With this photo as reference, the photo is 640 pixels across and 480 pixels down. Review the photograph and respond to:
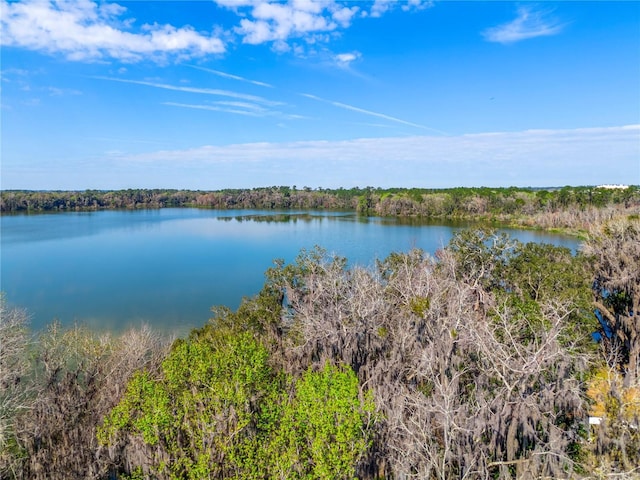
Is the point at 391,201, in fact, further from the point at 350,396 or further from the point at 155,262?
the point at 350,396

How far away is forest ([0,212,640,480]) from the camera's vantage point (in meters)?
8.95

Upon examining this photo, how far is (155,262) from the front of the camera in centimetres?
4888

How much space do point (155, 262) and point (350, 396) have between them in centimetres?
4493

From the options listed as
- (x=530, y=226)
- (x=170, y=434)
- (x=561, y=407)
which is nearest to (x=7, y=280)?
(x=170, y=434)

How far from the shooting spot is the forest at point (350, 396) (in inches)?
352

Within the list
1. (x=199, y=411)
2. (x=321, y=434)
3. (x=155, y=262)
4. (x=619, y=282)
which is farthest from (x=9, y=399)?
(x=155, y=262)

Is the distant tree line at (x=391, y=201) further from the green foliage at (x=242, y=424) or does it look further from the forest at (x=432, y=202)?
the green foliage at (x=242, y=424)

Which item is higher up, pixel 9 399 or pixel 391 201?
pixel 391 201

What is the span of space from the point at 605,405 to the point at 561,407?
4.78ft

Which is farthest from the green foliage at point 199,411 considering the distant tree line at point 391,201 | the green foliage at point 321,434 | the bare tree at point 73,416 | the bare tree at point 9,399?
the distant tree line at point 391,201

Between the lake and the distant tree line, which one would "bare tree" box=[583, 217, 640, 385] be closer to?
the lake

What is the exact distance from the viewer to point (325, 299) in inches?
712

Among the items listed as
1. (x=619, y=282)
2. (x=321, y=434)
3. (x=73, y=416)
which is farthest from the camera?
(x=619, y=282)

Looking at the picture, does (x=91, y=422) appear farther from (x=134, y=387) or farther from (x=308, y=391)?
(x=308, y=391)
